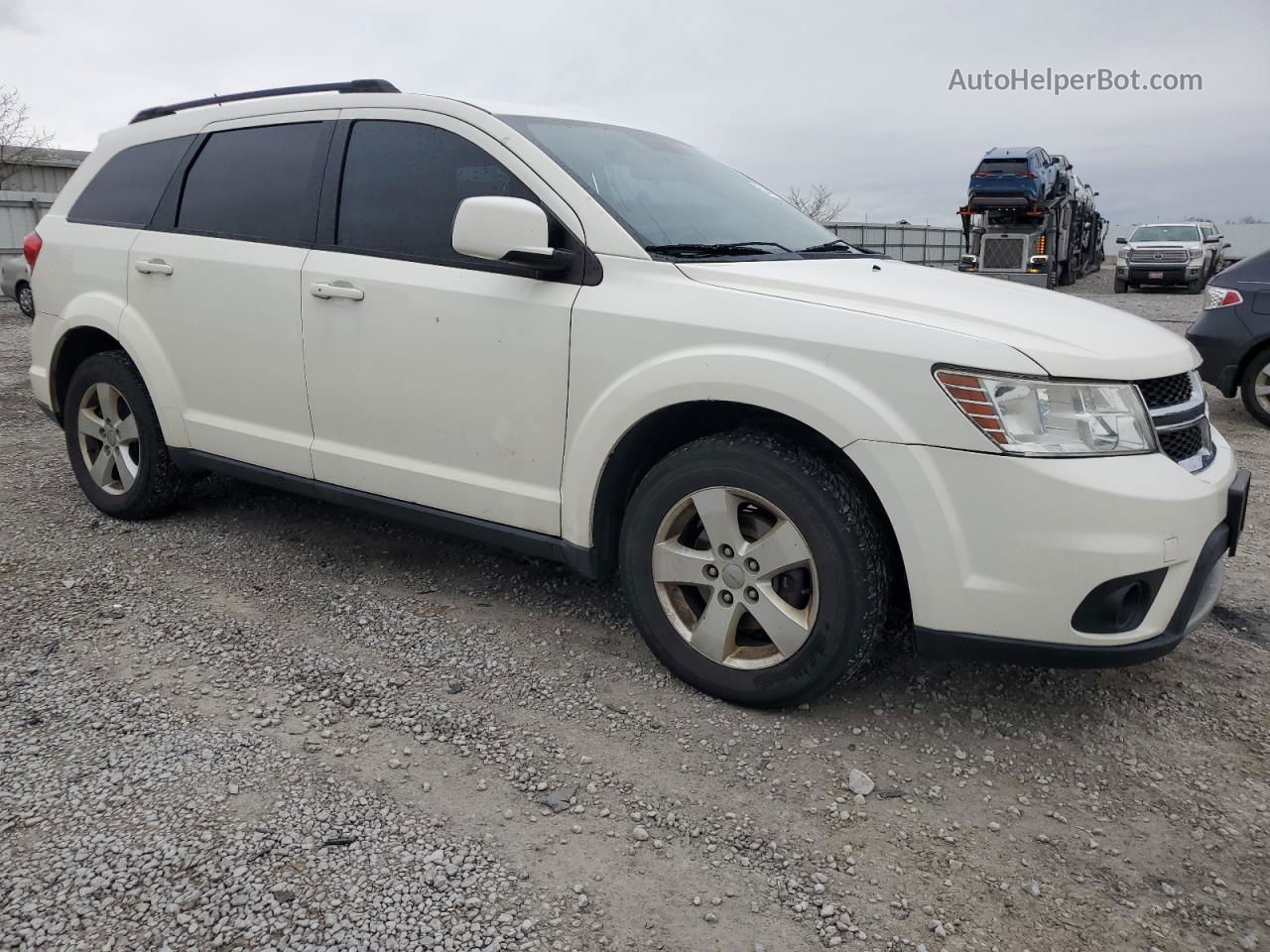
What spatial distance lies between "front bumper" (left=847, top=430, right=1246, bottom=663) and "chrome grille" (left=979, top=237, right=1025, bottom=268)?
61.3 feet

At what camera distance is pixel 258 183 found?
400 cm

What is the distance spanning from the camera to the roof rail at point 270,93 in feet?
12.4

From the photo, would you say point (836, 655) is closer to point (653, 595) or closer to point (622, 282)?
point (653, 595)

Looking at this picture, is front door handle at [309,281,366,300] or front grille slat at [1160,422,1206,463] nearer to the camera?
front grille slat at [1160,422,1206,463]

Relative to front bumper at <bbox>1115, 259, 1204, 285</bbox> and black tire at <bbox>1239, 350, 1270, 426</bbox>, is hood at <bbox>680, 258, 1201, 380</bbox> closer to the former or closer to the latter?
black tire at <bbox>1239, 350, 1270, 426</bbox>

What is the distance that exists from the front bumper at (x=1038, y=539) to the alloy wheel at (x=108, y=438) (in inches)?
138

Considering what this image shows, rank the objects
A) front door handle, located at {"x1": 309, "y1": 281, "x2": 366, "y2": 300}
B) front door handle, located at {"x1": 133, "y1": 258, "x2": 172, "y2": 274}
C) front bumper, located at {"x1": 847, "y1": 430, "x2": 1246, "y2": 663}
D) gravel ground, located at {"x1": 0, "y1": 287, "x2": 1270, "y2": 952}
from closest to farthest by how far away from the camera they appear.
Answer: gravel ground, located at {"x1": 0, "y1": 287, "x2": 1270, "y2": 952} → front bumper, located at {"x1": 847, "y1": 430, "x2": 1246, "y2": 663} → front door handle, located at {"x1": 309, "y1": 281, "x2": 366, "y2": 300} → front door handle, located at {"x1": 133, "y1": 258, "x2": 172, "y2": 274}

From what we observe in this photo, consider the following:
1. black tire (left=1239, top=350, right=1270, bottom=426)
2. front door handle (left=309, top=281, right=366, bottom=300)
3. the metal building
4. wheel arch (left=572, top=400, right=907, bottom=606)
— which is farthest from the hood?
the metal building

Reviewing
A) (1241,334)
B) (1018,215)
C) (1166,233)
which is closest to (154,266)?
(1241,334)

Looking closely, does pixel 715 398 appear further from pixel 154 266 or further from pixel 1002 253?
pixel 1002 253

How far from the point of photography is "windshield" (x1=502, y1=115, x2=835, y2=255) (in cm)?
326

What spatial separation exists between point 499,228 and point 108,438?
8.91ft

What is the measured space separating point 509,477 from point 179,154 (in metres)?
2.35

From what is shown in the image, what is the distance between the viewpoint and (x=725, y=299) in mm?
2865
